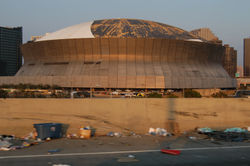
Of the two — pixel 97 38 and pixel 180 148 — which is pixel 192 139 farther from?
pixel 97 38

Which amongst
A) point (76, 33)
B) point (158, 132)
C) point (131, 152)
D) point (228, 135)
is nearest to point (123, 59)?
point (76, 33)

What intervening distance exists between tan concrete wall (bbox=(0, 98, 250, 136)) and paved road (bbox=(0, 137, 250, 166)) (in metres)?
1.82

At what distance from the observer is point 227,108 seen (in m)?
16.3

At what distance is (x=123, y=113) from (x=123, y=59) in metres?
35.3

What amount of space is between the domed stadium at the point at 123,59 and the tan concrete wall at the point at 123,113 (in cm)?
2935

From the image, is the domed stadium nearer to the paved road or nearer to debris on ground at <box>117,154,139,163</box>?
the paved road

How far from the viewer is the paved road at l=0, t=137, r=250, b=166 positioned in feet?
29.7

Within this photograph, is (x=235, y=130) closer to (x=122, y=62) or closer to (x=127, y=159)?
(x=127, y=159)

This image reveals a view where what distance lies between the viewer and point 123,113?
14.9 metres

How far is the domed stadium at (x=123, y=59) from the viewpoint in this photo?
46.6 meters

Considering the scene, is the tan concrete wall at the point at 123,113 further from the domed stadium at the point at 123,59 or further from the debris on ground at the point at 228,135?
the domed stadium at the point at 123,59

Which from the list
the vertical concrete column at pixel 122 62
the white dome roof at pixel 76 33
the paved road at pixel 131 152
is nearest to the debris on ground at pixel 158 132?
the paved road at pixel 131 152

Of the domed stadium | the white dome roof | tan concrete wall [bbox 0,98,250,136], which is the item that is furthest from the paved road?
the white dome roof

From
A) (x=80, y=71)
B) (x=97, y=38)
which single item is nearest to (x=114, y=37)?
(x=97, y=38)
